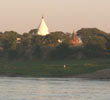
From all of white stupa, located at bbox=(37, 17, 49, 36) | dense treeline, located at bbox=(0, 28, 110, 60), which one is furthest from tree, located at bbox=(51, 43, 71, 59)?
white stupa, located at bbox=(37, 17, 49, 36)

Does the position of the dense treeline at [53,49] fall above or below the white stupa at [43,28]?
below

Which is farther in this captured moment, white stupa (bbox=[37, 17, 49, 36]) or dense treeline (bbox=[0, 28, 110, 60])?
white stupa (bbox=[37, 17, 49, 36])

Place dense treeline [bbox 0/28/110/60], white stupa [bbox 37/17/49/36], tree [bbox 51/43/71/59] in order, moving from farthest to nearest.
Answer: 1. white stupa [bbox 37/17/49/36]
2. tree [bbox 51/43/71/59]
3. dense treeline [bbox 0/28/110/60]

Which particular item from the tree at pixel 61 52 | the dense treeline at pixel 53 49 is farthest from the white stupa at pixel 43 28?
the tree at pixel 61 52

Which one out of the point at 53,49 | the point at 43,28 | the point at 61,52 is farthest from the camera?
the point at 43,28

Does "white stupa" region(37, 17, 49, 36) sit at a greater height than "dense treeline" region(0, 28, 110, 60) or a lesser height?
greater

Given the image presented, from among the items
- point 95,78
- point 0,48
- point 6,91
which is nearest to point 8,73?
point 95,78

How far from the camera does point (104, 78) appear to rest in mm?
61125

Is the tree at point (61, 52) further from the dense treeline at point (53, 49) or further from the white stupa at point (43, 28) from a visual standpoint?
the white stupa at point (43, 28)

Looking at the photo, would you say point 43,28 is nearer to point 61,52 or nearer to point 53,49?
point 53,49

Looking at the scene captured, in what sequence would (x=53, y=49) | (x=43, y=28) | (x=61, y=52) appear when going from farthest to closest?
(x=43, y=28), (x=53, y=49), (x=61, y=52)

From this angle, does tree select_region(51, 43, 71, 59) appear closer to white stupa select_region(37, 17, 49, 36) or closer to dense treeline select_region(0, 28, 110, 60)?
dense treeline select_region(0, 28, 110, 60)

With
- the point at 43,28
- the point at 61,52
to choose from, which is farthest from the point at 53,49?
the point at 43,28

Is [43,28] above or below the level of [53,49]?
above
